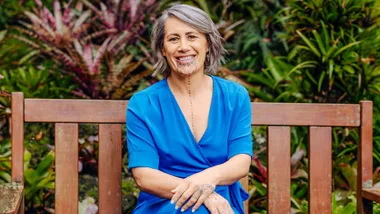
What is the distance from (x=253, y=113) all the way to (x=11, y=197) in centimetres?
118

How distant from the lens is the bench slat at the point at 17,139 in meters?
2.82

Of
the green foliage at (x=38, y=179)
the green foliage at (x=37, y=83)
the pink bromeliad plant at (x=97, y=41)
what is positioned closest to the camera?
the green foliage at (x=38, y=179)

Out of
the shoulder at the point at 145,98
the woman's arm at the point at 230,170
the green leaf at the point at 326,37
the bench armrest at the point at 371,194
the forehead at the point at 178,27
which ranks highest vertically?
the green leaf at the point at 326,37

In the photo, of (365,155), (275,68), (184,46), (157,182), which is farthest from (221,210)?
(275,68)

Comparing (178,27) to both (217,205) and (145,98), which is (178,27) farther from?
(217,205)

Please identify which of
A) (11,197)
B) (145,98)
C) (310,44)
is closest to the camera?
(11,197)

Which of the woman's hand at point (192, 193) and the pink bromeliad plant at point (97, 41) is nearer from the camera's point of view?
the woman's hand at point (192, 193)

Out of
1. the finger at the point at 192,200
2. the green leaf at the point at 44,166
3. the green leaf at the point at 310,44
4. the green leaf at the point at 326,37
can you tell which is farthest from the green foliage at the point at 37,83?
the finger at the point at 192,200

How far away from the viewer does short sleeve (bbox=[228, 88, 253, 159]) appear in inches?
103

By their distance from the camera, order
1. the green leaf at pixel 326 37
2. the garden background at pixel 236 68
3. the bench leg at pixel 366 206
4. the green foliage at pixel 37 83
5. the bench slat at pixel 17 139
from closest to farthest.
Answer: the bench slat at pixel 17 139
the bench leg at pixel 366 206
the garden background at pixel 236 68
the green leaf at pixel 326 37
the green foliage at pixel 37 83

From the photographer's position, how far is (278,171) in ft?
9.89

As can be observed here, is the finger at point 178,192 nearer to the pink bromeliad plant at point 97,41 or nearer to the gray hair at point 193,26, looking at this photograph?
the gray hair at point 193,26

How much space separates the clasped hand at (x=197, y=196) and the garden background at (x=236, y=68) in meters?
1.27

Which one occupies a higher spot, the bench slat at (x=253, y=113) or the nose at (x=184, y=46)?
the nose at (x=184, y=46)
